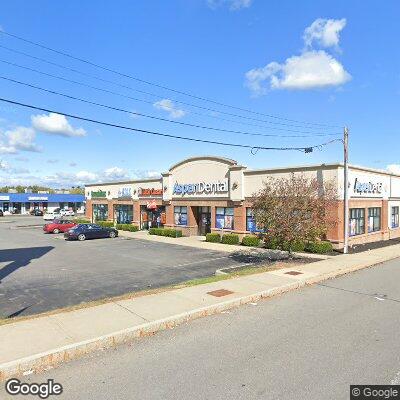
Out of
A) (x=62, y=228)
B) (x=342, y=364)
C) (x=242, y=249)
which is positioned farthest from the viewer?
(x=62, y=228)

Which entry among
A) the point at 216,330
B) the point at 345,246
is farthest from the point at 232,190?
the point at 216,330

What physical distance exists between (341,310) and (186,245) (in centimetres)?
1734

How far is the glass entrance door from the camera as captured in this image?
107ft

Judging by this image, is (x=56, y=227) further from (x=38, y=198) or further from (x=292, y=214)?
(x=38, y=198)

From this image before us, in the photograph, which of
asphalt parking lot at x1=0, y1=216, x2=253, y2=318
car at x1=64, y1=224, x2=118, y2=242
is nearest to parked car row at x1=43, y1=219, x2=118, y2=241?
car at x1=64, y1=224, x2=118, y2=242

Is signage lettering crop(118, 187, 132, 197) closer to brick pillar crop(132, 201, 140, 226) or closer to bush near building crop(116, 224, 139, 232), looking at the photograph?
brick pillar crop(132, 201, 140, 226)

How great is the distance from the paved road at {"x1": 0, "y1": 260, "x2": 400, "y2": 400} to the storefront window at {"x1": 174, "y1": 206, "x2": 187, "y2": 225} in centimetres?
2343

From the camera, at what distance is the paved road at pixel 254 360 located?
5.91 m

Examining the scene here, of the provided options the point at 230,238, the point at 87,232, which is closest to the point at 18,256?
the point at 87,232

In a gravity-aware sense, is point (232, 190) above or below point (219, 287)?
above

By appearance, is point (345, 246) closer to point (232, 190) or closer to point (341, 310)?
point (232, 190)

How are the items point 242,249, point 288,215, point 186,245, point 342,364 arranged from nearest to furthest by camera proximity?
point 342,364, point 288,215, point 242,249, point 186,245

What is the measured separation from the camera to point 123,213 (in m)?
42.9

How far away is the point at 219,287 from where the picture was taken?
41.2 feet
